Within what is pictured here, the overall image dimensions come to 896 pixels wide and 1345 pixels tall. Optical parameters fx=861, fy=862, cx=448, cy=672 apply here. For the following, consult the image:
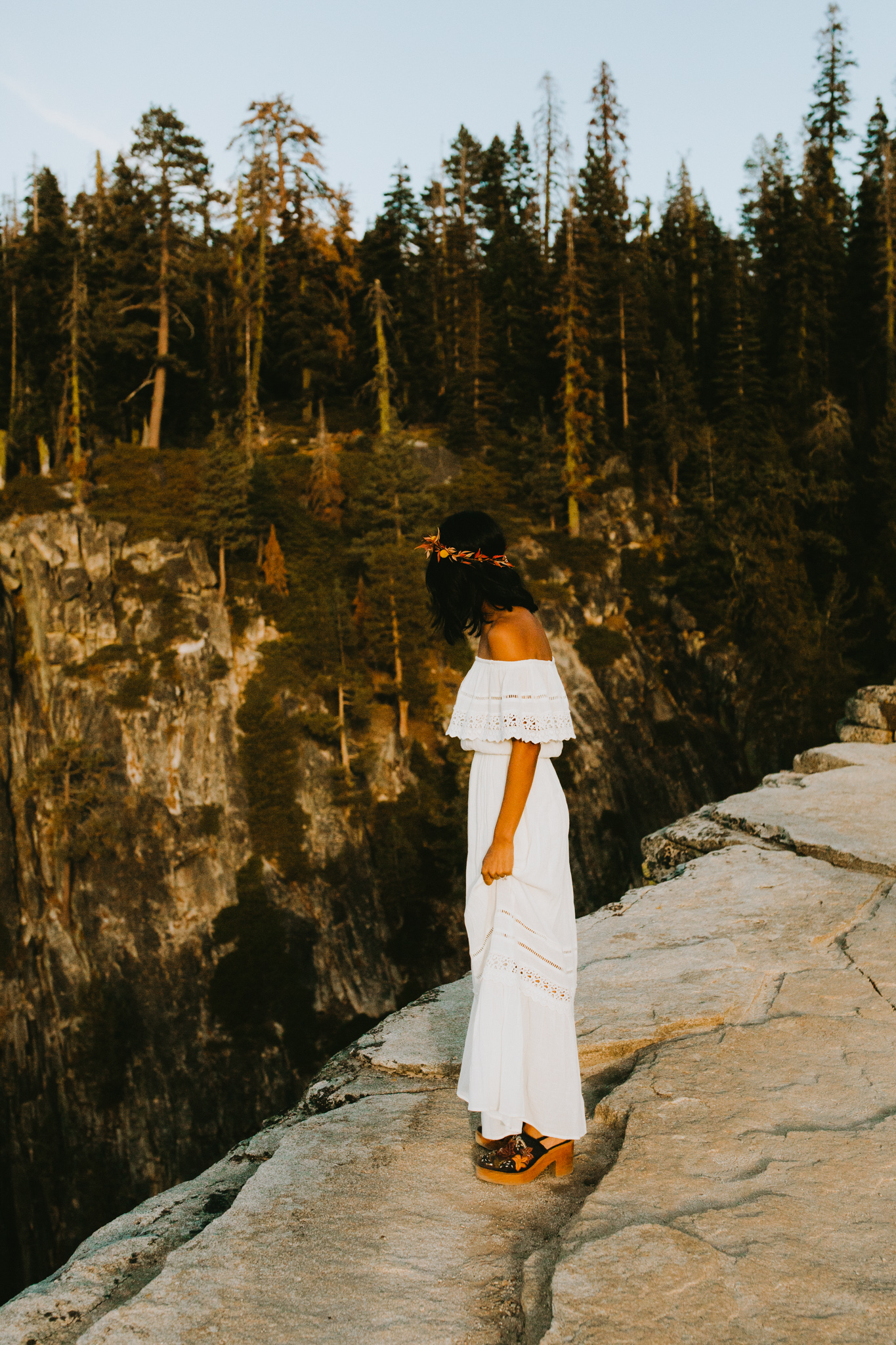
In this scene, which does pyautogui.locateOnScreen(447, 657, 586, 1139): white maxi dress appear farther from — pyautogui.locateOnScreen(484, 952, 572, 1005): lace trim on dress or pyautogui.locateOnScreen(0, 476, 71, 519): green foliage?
pyautogui.locateOnScreen(0, 476, 71, 519): green foliage

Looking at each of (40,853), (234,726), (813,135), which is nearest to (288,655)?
(234,726)

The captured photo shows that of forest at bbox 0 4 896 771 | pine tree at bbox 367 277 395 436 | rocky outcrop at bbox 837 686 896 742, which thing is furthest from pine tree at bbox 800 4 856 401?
rocky outcrop at bbox 837 686 896 742

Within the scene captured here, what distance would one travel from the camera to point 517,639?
293 centimetres

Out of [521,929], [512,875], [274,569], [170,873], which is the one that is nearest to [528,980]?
[521,929]

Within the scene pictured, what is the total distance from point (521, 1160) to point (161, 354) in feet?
110

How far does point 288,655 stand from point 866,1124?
2482cm

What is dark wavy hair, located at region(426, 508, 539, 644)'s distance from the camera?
2.93 meters

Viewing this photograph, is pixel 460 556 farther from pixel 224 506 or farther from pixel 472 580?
pixel 224 506

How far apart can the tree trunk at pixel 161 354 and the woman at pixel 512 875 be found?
3129cm

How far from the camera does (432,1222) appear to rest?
2467 mm

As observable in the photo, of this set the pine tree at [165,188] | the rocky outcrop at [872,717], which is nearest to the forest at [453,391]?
the pine tree at [165,188]

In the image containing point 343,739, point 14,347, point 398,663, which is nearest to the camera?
point 343,739

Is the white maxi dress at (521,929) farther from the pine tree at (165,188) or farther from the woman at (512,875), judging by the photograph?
the pine tree at (165,188)

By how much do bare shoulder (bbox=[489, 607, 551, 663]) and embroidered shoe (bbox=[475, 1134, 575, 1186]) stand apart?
60.7 inches
